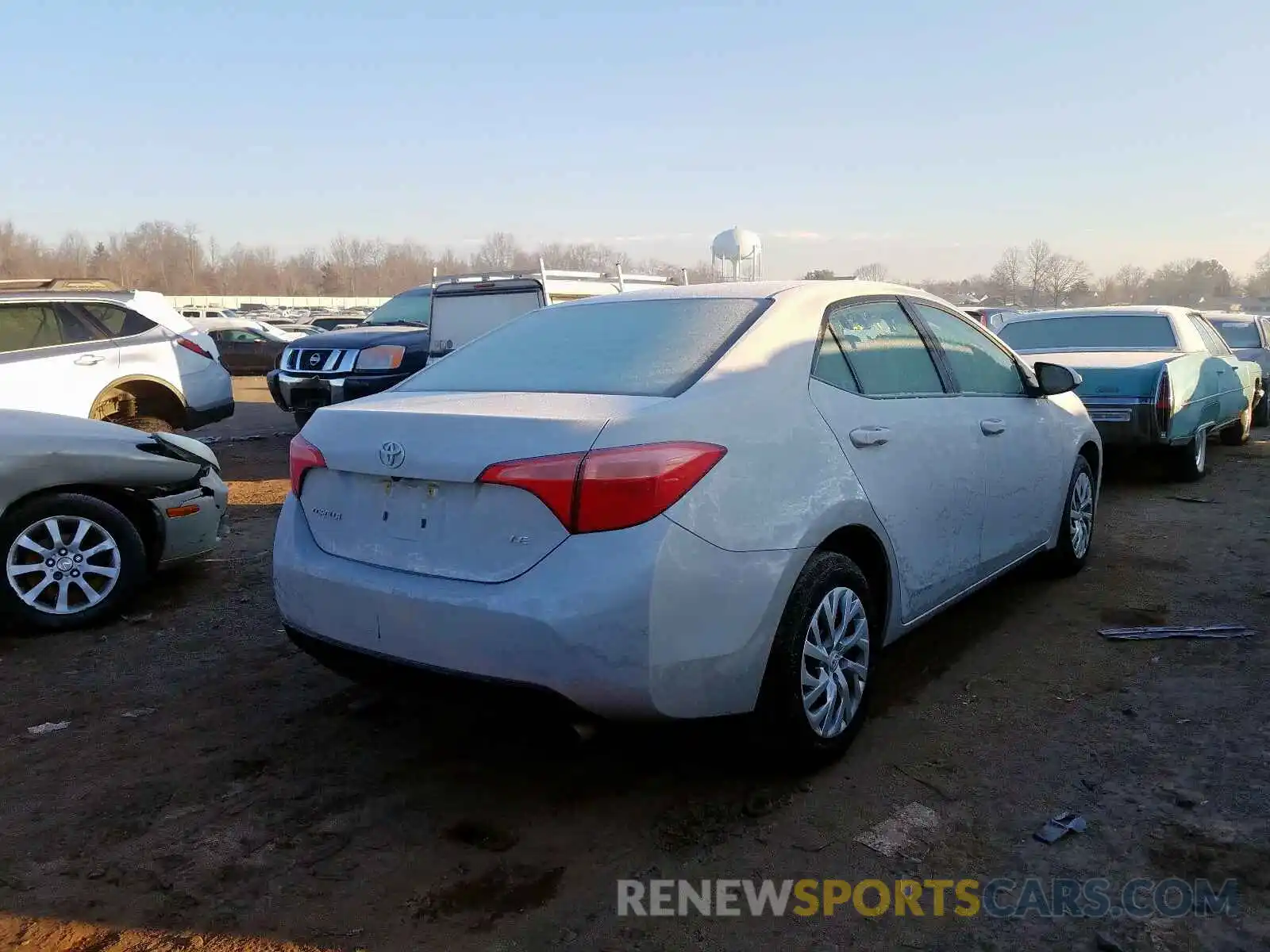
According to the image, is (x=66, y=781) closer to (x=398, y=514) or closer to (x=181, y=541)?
(x=398, y=514)

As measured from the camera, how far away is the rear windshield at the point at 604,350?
307 centimetres

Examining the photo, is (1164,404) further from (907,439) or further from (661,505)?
(661,505)

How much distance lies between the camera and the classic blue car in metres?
7.55

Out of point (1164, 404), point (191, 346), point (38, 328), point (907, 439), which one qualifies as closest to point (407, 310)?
point (191, 346)

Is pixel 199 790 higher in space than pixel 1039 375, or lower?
lower

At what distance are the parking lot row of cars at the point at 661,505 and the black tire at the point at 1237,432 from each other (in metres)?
7.48

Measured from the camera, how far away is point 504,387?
3201 mm

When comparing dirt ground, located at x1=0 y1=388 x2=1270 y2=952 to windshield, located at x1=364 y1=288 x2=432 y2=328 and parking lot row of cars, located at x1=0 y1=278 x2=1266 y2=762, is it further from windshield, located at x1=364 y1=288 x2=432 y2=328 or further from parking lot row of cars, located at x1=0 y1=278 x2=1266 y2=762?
windshield, located at x1=364 y1=288 x2=432 y2=328

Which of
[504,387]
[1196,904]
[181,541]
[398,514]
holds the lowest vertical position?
[1196,904]

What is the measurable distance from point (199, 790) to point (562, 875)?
51.5 inches

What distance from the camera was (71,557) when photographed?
473 centimetres

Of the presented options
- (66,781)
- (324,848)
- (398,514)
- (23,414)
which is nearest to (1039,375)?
(398,514)

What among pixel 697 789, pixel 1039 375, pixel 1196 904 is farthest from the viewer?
pixel 1039 375

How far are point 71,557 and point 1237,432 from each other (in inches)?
448
